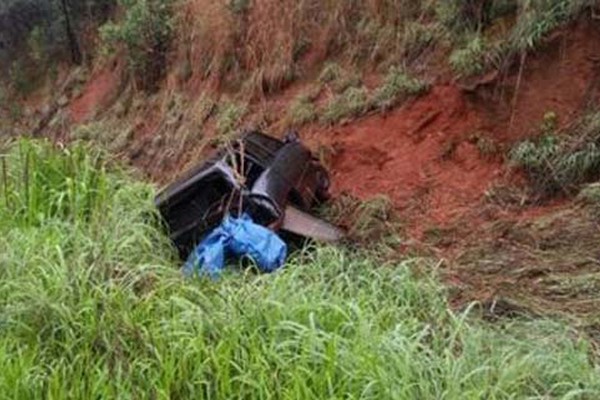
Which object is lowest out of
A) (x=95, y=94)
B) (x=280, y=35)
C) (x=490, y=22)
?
(x=95, y=94)

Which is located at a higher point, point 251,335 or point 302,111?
point 251,335

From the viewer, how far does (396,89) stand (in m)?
6.60

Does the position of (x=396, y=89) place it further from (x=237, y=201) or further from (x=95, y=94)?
(x=95, y=94)

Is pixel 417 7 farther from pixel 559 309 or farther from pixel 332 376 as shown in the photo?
pixel 332 376

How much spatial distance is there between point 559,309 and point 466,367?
88 cm

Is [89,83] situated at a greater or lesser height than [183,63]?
lesser

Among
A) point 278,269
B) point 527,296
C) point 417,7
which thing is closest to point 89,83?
point 417,7

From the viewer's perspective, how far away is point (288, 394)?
288 centimetres

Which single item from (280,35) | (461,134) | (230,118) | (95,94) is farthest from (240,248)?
(95,94)

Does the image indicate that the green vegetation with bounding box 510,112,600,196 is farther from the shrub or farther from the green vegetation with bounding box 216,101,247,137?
the green vegetation with bounding box 216,101,247,137

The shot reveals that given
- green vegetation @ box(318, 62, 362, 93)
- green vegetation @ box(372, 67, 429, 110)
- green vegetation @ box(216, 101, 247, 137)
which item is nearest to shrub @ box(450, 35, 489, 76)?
green vegetation @ box(372, 67, 429, 110)

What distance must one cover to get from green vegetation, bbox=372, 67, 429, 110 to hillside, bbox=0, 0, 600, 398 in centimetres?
2

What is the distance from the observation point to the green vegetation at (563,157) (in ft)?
16.0

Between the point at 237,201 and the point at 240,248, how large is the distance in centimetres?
53
